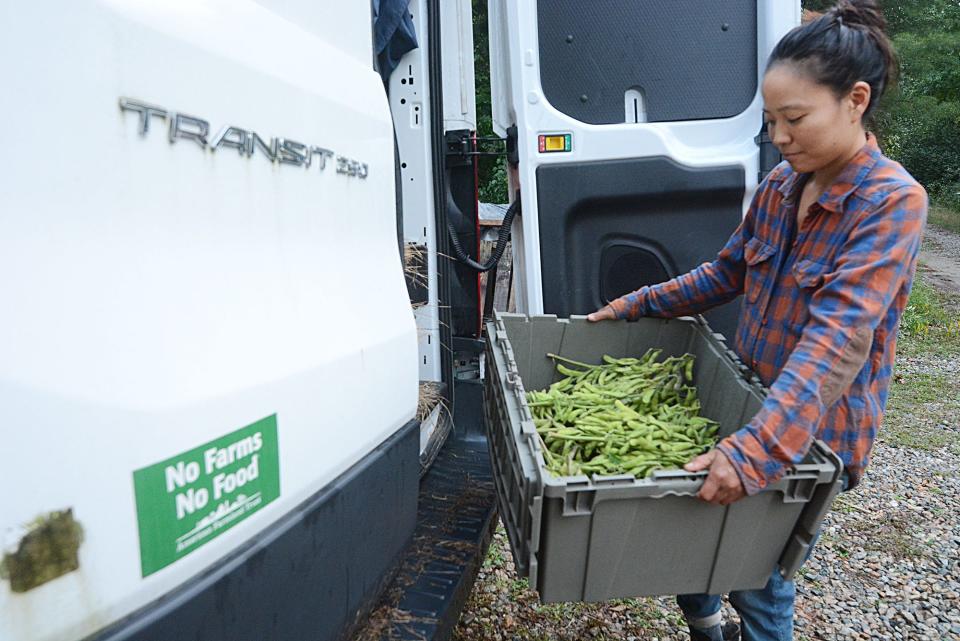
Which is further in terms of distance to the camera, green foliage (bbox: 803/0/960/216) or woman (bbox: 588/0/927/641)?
green foliage (bbox: 803/0/960/216)

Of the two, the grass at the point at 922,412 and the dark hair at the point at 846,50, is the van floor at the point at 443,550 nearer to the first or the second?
the dark hair at the point at 846,50

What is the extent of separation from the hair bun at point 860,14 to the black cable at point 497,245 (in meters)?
1.45

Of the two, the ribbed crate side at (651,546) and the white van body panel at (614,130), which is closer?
the ribbed crate side at (651,546)

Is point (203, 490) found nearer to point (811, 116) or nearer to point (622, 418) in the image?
point (622, 418)

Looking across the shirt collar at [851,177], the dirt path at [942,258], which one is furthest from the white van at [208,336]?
the dirt path at [942,258]

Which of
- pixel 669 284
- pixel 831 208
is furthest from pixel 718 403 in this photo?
pixel 831 208

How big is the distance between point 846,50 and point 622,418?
1060 millimetres

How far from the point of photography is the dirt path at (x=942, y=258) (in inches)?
497

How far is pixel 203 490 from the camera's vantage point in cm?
112

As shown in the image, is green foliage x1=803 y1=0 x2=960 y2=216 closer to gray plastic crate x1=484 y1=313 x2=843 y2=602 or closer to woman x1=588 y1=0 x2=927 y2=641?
woman x1=588 y1=0 x2=927 y2=641

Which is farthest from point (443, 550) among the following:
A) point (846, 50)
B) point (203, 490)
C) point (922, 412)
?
point (922, 412)

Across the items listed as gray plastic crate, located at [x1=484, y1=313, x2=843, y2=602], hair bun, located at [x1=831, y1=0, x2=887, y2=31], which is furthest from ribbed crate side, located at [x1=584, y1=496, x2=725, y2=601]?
hair bun, located at [x1=831, y1=0, x2=887, y2=31]

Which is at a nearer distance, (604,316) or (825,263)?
(825,263)

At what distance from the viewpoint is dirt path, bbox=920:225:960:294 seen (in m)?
12.6
